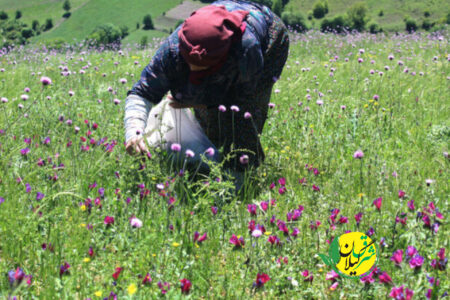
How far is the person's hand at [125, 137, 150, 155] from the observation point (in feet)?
8.30

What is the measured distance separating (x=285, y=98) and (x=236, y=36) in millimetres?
1894

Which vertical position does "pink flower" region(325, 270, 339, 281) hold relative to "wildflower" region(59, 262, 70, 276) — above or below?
below

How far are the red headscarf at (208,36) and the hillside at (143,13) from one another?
248ft

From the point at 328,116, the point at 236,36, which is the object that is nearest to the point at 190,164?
the point at 236,36

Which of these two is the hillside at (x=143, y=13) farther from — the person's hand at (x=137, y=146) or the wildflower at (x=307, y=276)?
the wildflower at (x=307, y=276)

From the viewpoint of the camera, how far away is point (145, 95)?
2803 mm

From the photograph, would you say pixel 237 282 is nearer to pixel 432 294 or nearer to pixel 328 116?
pixel 432 294

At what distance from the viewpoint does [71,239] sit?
192 cm

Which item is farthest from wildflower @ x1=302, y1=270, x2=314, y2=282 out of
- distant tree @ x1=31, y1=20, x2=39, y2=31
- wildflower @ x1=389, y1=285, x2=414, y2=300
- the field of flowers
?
distant tree @ x1=31, y1=20, x2=39, y2=31

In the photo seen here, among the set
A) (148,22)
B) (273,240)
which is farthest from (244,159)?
(148,22)

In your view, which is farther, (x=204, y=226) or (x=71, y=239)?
(x=204, y=226)

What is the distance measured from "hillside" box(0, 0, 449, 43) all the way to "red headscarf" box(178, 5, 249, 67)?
248 ft

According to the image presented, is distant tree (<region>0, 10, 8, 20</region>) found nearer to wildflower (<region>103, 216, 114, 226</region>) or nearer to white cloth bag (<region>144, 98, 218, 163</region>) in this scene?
white cloth bag (<region>144, 98, 218, 163</region>)

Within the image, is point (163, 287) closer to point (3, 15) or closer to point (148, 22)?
point (148, 22)
